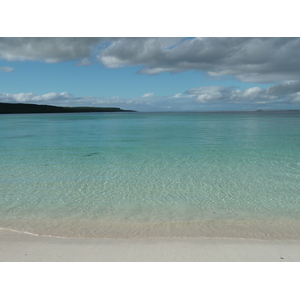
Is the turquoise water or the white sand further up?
the turquoise water

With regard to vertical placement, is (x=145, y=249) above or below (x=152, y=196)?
below

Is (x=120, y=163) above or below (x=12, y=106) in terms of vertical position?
below

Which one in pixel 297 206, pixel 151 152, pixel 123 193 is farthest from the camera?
pixel 151 152

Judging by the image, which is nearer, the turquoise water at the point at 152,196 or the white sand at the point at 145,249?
the white sand at the point at 145,249

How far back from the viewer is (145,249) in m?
5.69

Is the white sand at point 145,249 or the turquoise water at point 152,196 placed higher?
the turquoise water at point 152,196

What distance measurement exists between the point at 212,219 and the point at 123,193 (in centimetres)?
359

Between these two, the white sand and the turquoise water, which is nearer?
the white sand

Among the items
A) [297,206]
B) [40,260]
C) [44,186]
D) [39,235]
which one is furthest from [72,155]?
[297,206]

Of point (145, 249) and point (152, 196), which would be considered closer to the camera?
point (145, 249)

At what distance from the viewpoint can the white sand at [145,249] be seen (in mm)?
5391

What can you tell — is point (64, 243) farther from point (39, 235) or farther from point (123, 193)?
point (123, 193)

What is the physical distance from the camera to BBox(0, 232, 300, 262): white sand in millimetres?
5391

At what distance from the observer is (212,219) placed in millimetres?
7230
